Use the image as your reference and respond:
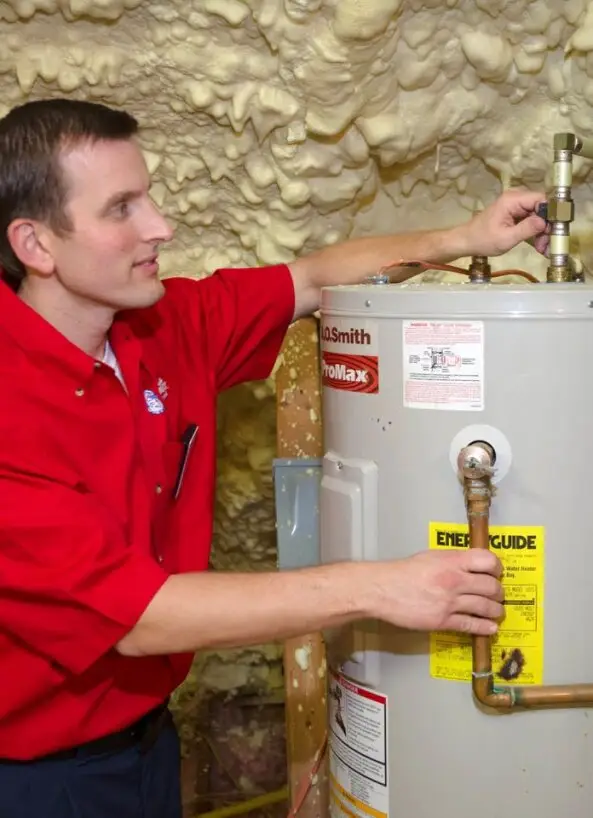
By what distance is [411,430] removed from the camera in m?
0.94

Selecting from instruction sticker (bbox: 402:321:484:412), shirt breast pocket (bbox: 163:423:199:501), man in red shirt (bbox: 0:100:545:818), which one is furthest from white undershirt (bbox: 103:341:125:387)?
instruction sticker (bbox: 402:321:484:412)

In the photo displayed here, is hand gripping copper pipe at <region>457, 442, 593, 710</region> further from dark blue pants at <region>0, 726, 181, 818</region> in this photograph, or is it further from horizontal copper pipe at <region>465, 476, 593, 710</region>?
dark blue pants at <region>0, 726, 181, 818</region>

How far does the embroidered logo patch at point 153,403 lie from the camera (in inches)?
A: 44.8

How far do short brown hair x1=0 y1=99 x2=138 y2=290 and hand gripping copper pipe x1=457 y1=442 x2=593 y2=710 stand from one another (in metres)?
0.51

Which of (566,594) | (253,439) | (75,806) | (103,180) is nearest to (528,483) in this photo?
(566,594)

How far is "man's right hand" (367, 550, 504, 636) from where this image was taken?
90 centimetres

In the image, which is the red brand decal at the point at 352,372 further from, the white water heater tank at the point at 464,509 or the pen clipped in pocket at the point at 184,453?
the pen clipped in pocket at the point at 184,453

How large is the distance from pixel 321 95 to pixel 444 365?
54 cm

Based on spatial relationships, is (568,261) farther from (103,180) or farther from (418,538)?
(103,180)

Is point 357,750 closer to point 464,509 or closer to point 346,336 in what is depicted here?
point 464,509

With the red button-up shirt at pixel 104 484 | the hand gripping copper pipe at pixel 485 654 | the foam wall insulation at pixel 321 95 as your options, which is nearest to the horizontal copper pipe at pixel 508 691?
the hand gripping copper pipe at pixel 485 654

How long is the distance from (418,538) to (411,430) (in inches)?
4.4

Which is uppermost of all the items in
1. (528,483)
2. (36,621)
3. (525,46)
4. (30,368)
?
(525,46)

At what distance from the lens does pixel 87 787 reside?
112 centimetres
